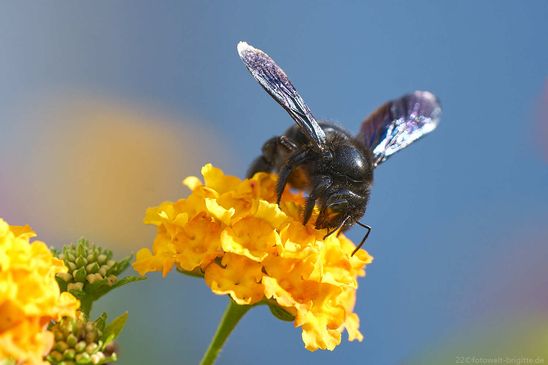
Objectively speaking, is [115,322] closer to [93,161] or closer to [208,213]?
[208,213]

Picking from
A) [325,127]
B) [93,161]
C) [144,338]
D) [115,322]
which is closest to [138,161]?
[93,161]

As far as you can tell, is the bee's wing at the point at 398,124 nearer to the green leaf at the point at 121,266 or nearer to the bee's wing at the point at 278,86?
the bee's wing at the point at 278,86

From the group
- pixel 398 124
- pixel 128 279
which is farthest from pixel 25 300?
pixel 398 124

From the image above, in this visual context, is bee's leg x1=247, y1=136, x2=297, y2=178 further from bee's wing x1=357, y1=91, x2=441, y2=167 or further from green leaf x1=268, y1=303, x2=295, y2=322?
green leaf x1=268, y1=303, x2=295, y2=322

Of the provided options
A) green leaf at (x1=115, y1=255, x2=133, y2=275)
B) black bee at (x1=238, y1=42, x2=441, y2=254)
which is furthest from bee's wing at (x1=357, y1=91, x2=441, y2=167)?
green leaf at (x1=115, y1=255, x2=133, y2=275)

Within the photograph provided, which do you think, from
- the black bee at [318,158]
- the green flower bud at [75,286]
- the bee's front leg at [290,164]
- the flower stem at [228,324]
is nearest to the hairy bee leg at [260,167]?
the black bee at [318,158]

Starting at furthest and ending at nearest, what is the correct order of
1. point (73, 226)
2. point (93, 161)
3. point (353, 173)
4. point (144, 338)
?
point (93, 161) → point (73, 226) → point (144, 338) → point (353, 173)

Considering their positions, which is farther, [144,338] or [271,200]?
[144,338]
